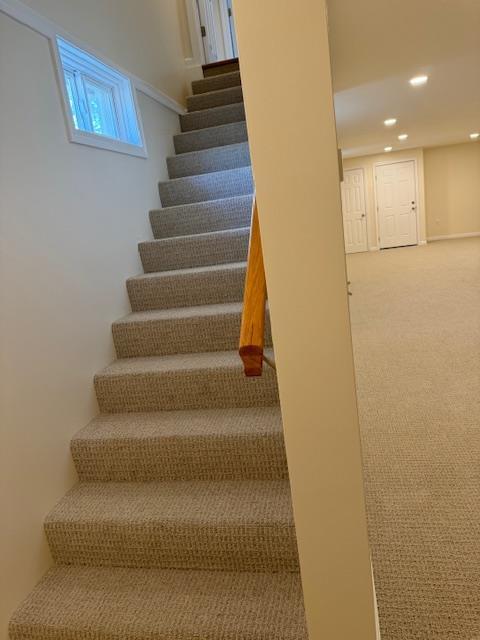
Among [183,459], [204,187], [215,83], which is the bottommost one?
[183,459]

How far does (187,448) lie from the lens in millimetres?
1738

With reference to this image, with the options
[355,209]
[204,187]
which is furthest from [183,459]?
[355,209]

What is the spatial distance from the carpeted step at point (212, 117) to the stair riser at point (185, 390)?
2.56 m

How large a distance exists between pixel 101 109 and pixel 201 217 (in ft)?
2.81

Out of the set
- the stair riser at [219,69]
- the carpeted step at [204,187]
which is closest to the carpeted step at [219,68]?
the stair riser at [219,69]

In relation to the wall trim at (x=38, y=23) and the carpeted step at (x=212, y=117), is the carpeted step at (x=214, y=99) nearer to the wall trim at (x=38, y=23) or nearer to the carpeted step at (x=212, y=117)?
the carpeted step at (x=212, y=117)

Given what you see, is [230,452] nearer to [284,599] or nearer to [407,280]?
[284,599]

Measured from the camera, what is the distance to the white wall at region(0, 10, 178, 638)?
1526mm

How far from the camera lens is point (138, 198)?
271cm

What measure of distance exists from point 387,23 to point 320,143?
200cm

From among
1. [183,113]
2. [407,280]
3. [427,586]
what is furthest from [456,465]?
[407,280]

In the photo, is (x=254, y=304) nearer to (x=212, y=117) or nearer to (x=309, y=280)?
(x=309, y=280)

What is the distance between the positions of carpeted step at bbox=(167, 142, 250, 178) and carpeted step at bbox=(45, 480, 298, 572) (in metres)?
2.28

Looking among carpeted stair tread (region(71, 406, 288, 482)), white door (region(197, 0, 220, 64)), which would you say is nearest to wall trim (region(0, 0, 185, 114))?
carpeted stair tread (region(71, 406, 288, 482))
